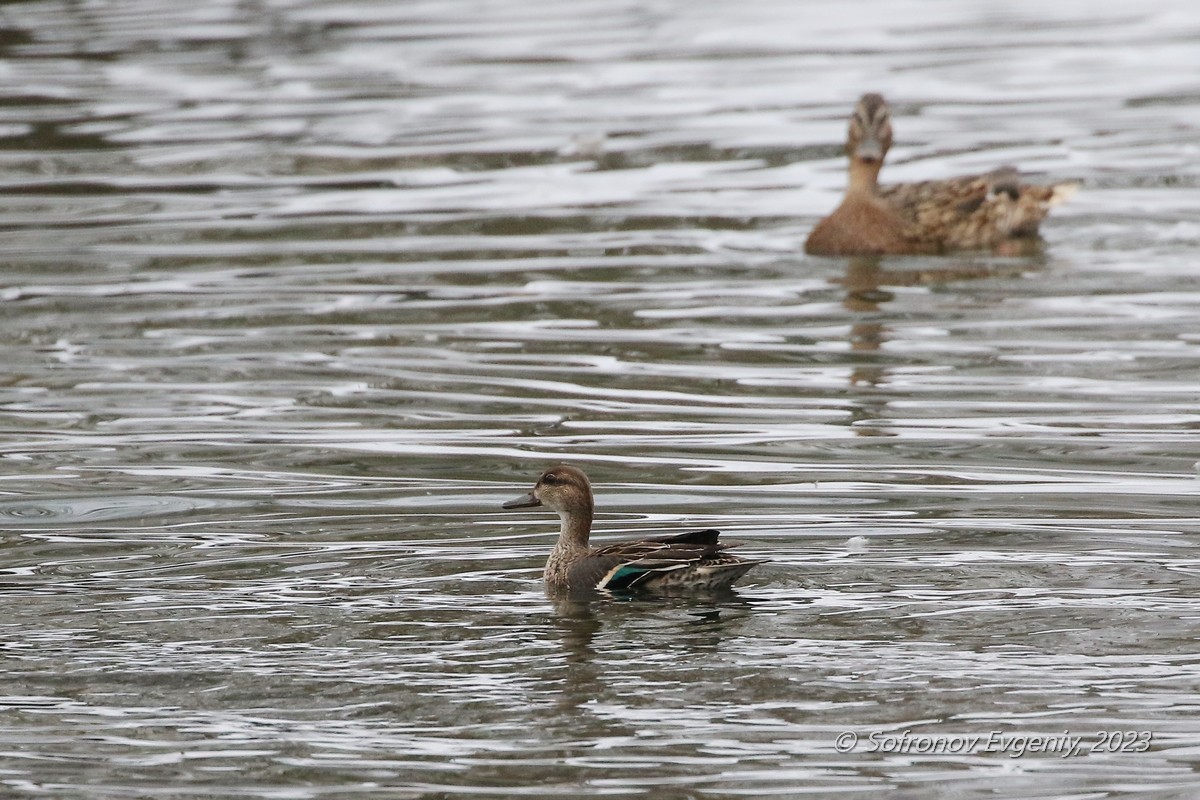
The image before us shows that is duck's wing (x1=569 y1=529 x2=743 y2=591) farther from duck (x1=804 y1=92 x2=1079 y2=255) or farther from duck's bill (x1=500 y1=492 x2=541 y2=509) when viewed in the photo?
duck (x1=804 y1=92 x2=1079 y2=255)

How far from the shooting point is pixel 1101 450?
37.2 ft

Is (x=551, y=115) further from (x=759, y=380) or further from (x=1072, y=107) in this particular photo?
(x=759, y=380)

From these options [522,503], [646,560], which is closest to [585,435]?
[522,503]

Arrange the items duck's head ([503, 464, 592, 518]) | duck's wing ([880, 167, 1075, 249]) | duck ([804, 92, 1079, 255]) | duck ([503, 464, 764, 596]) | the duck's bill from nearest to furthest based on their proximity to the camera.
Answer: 1. duck ([503, 464, 764, 596])
2. duck's head ([503, 464, 592, 518])
3. the duck's bill
4. duck ([804, 92, 1079, 255])
5. duck's wing ([880, 167, 1075, 249])

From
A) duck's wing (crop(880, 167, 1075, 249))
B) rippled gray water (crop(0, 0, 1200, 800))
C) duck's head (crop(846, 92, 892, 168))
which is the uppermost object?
duck's head (crop(846, 92, 892, 168))

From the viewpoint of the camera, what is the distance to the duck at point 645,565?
28.9ft

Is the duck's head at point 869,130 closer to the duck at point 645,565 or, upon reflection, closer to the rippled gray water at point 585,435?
the rippled gray water at point 585,435

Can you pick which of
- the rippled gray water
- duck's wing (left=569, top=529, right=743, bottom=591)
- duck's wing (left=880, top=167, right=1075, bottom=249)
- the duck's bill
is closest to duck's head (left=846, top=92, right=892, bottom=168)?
duck's wing (left=880, top=167, right=1075, bottom=249)

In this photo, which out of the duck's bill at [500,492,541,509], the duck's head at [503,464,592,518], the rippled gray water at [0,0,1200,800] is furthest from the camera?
the duck's bill at [500,492,541,509]

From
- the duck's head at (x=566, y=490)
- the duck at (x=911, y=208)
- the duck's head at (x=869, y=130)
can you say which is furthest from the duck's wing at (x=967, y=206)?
the duck's head at (x=566, y=490)

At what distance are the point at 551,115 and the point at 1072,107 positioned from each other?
222 inches

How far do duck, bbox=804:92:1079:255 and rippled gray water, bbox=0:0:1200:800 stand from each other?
0.35 meters

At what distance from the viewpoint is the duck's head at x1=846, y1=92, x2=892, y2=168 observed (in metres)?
17.1

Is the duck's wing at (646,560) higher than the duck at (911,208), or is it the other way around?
the duck at (911,208)
